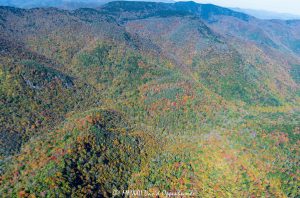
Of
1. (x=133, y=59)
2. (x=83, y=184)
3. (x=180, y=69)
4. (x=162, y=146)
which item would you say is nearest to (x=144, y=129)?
(x=162, y=146)

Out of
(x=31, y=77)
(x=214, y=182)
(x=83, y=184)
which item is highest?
(x=31, y=77)

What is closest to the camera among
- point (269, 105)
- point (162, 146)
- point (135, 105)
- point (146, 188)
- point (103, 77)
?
point (146, 188)

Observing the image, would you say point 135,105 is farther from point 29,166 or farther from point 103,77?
point 29,166

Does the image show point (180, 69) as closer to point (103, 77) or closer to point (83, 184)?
point (103, 77)

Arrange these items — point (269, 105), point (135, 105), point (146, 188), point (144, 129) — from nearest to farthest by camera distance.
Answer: point (146, 188) < point (144, 129) < point (135, 105) < point (269, 105)

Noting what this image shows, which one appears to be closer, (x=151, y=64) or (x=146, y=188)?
(x=146, y=188)

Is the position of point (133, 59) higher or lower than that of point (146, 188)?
higher

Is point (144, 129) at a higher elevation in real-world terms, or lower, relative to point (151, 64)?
lower

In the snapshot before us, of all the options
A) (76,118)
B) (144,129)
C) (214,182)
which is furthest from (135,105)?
(214,182)

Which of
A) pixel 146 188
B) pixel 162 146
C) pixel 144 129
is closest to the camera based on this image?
pixel 146 188
